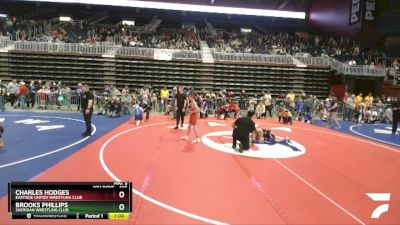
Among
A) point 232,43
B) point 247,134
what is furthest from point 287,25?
point 247,134

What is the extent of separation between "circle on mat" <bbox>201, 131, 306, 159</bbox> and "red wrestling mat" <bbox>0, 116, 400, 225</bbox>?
0.03m

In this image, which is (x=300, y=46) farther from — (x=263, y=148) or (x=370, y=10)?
(x=263, y=148)

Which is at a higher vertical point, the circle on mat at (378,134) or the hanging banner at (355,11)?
the hanging banner at (355,11)

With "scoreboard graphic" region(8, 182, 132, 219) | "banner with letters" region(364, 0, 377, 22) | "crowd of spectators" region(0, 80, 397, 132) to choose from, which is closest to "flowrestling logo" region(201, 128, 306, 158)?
"scoreboard graphic" region(8, 182, 132, 219)

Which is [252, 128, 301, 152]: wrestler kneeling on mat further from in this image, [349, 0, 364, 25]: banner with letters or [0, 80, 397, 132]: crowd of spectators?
[349, 0, 364, 25]: banner with letters

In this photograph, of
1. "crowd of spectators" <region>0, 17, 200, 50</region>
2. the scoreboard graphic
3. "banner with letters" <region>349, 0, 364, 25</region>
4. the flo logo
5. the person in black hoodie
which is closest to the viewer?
the scoreboard graphic

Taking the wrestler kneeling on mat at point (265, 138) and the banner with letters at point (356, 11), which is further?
the banner with letters at point (356, 11)

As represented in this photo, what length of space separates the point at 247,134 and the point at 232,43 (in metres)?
21.4

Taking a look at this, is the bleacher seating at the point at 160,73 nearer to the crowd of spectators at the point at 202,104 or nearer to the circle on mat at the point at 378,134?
the crowd of spectators at the point at 202,104

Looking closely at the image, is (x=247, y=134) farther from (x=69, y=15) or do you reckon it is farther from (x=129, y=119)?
(x=69, y=15)

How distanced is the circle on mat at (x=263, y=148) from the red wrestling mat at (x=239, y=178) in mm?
32

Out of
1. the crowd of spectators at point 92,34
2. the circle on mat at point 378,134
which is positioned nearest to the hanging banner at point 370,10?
the circle on mat at point 378,134

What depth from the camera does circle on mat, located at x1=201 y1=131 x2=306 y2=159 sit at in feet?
33.1

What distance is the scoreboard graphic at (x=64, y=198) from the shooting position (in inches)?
166
